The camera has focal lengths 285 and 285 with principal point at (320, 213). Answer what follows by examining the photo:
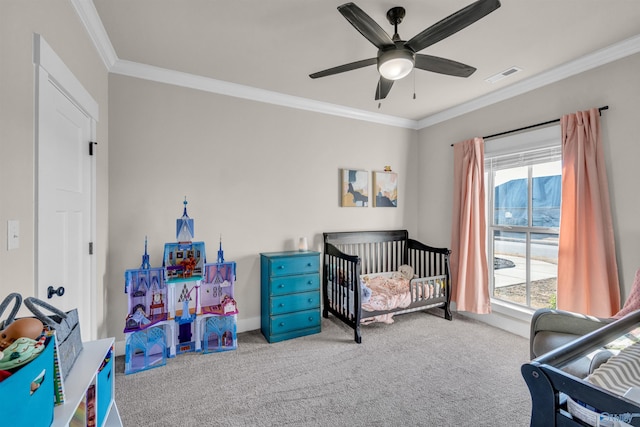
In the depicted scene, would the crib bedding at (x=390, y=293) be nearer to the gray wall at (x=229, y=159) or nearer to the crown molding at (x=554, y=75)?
the gray wall at (x=229, y=159)

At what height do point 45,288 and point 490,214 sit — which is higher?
point 490,214

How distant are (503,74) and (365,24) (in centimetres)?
191

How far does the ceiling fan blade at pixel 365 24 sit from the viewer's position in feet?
4.39

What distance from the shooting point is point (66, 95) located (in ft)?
5.30

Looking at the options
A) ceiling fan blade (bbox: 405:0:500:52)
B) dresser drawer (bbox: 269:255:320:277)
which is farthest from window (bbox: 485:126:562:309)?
dresser drawer (bbox: 269:255:320:277)

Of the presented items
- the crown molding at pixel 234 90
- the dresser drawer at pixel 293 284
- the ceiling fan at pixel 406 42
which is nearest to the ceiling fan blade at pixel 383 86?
the ceiling fan at pixel 406 42

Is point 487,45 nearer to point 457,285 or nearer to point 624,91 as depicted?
point 624,91

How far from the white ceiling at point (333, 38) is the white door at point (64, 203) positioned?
0.78 meters

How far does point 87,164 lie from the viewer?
2.00 meters

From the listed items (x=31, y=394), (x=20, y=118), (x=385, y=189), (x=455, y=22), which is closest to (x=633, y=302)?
(x=455, y=22)

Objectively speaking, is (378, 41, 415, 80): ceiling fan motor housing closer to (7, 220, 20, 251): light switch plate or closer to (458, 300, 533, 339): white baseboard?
(7, 220, 20, 251): light switch plate

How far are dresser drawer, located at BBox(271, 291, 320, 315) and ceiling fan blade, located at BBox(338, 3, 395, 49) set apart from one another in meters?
2.25

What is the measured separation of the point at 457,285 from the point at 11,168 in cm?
374

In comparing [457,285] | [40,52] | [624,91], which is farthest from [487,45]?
[40,52]
